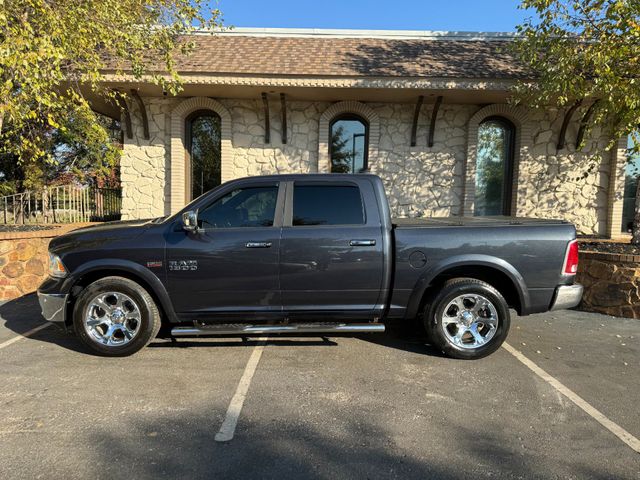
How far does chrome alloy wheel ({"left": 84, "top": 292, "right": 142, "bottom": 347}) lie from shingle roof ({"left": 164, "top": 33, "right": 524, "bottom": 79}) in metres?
5.83

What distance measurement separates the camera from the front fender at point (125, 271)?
4.16 metres

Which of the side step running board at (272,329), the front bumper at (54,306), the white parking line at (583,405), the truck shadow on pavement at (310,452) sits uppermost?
the front bumper at (54,306)

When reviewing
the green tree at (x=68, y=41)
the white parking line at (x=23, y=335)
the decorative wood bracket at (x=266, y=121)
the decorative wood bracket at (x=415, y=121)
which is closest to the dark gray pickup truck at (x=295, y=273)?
the white parking line at (x=23, y=335)

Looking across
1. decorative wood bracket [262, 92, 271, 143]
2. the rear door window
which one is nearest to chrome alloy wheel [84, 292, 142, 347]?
the rear door window

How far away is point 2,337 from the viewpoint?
4.88 m

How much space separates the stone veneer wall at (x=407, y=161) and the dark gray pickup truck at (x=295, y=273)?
5.73 meters

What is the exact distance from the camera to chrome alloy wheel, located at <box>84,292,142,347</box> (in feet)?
13.7

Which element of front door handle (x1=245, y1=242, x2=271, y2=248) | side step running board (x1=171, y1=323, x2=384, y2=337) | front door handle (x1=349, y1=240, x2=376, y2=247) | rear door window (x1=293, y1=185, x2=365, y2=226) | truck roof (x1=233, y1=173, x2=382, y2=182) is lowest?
side step running board (x1=171, y1=323, x2=384, y2=337)

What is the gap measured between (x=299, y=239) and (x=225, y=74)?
5722mm

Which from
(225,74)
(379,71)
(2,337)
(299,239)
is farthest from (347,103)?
(2,337)

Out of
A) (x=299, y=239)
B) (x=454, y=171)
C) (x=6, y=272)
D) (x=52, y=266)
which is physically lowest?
(x=6, y=272)

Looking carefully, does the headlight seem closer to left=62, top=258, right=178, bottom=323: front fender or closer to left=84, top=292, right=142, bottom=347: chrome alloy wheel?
left=62, top=258, right=178, bottom=323: front fender

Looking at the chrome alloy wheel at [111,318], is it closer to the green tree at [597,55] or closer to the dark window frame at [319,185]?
the dark window frame at [319,185]

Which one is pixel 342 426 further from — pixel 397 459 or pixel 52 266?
pixel 52 266
